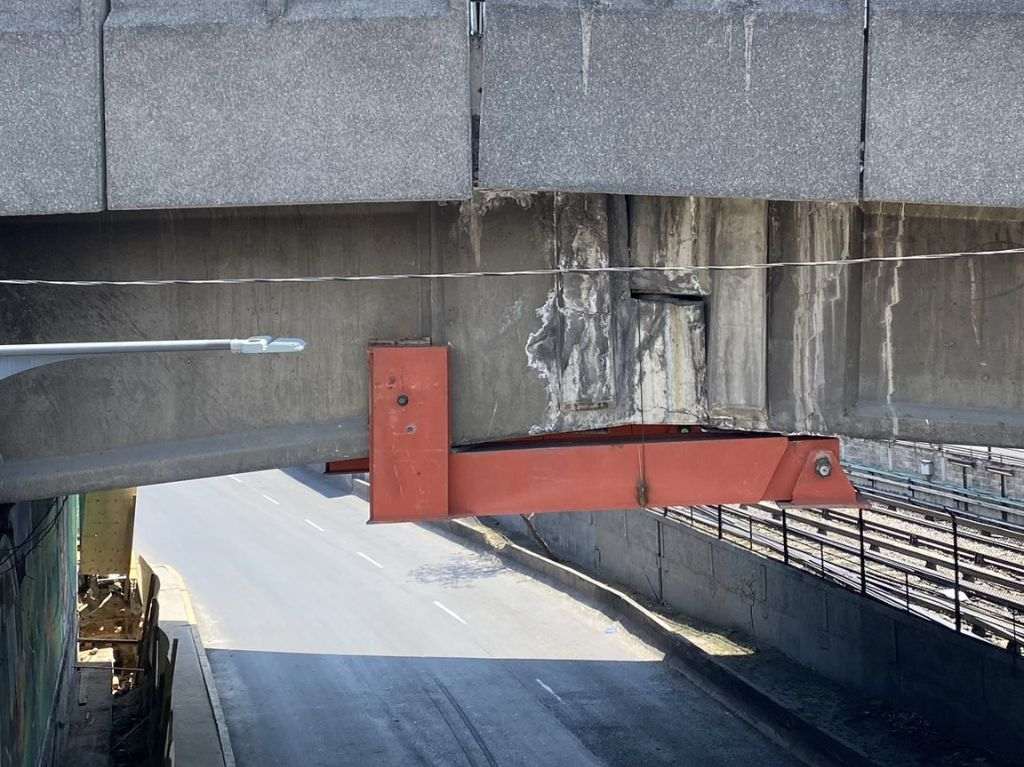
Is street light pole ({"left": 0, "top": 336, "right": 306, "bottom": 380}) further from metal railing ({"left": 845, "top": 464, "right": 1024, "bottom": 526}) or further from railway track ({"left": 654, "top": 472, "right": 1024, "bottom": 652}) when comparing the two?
metal railing ({"left": 845, "top": 464, "right": 1024, "bottom": 526})

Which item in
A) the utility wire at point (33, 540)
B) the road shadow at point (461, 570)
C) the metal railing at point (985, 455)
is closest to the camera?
the utility wire at point (33, 540)

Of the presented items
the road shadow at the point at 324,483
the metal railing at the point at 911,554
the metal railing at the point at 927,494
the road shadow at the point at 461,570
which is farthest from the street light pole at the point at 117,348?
the road shadow at the point at 324,483

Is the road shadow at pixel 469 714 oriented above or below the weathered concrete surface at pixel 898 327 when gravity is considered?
below

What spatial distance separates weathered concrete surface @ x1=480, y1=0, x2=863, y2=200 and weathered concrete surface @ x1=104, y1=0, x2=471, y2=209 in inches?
12.5

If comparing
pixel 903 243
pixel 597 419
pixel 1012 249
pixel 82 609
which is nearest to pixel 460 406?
pixel 597 419

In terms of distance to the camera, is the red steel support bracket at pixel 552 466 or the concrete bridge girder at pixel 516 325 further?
the red steel support bracket at pixel 552 466

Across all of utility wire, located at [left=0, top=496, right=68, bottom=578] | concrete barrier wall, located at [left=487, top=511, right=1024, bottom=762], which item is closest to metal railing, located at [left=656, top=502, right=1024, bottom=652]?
concrete barrier wall, located at [left=487, top=511, right=1024, bottom=762]

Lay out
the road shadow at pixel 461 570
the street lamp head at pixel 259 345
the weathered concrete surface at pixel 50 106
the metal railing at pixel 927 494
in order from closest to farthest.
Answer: the street lamp head at pixel 259 345, the weathered concrete surface at pixel 50 106, the metal railing at pixel 927 494, the road shadow at pixel 461 570

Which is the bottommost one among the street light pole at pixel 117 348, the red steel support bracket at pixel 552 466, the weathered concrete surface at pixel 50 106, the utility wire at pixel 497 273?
the red steel support bracket at pixel 552 466

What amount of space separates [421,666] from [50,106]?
1420cm

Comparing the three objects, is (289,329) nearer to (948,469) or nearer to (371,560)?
(948,469)

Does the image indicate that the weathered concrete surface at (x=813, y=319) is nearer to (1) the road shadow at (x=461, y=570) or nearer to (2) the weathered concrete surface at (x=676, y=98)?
(2) the weathered concrete surface at (x=676, y=98)

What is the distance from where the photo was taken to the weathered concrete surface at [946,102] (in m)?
6.96

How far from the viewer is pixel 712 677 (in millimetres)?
18656
